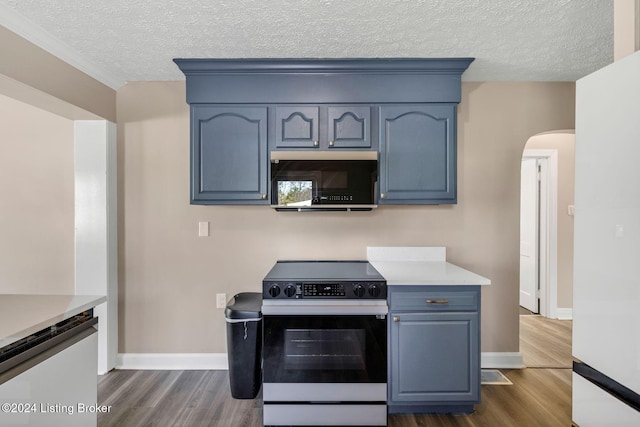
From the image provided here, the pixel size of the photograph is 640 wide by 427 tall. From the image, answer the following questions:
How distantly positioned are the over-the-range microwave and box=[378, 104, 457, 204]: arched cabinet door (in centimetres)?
14

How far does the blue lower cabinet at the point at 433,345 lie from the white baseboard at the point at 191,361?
0.85 m

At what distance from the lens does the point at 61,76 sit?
2.19m

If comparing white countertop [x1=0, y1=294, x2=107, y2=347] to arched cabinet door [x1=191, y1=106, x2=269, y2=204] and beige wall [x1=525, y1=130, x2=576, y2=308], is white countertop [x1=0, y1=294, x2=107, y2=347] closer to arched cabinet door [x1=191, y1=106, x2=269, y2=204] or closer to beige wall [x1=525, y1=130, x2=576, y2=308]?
arched cabinet door [x1=191, y1=106, x2=269, y2=204]

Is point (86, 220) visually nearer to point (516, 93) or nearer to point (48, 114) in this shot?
point (48, 114)

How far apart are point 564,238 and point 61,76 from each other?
4.99 m

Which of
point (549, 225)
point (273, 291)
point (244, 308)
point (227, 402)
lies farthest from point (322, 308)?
point (549, 225)

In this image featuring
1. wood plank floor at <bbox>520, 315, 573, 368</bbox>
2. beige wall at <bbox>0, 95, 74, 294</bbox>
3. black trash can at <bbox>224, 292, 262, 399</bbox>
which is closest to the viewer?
black trash can at <bbox>224, 292, 262, 399</bbox>

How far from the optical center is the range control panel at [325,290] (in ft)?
6.57

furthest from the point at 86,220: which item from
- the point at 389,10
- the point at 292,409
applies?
the point at 389,10

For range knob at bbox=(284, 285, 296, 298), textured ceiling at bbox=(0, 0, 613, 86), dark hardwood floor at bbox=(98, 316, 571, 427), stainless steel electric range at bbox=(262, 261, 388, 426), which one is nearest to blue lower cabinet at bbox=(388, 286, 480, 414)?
stainless steel electric range at bbox=(262, 261, 388, 426)

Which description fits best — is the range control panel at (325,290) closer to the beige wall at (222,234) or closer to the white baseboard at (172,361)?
the beige wall at (222,234)

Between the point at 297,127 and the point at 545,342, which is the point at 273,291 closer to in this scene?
the point at 297,127

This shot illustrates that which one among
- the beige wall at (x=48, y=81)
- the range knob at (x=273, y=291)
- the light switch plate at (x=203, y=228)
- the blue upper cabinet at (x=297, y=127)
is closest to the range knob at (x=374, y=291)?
the range knob at (x=273, y=291)

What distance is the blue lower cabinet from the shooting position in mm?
2021
